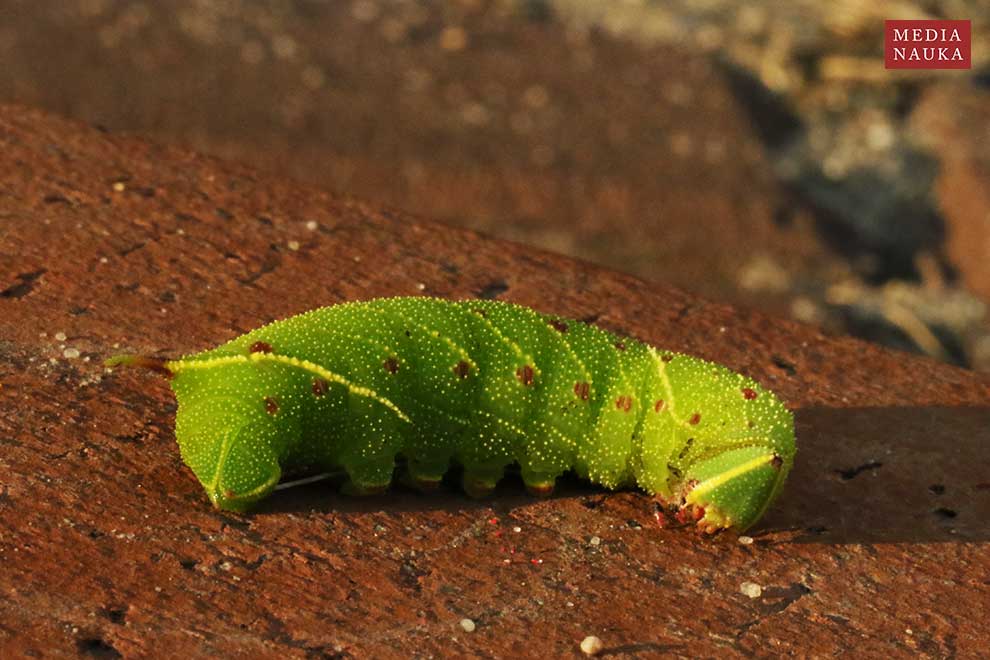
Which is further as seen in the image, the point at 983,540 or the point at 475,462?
the point at 983,540

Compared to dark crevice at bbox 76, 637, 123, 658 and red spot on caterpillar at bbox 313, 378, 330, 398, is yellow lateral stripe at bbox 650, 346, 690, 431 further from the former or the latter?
dark crevice at bbox 76, 637, 123, 658

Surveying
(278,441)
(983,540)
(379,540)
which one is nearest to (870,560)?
(983,540)

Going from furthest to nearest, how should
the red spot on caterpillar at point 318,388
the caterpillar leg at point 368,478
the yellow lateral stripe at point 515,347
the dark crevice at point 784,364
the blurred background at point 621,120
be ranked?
the blurred background at point 621,120 → the dark crevice at point 784,364 → the yellow lateral stripe at point 515,347 → the caterpillar leg at point 368,478 → the red spot on caterpillar at point 318,388

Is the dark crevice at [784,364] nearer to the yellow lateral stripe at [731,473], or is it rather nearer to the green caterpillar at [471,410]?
the green caterpillar at [471,410]

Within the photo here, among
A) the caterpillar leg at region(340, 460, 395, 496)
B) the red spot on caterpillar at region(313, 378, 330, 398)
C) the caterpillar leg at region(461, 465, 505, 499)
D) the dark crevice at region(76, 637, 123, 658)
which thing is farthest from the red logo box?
the dark crevice at region(76, 637, 123, 658)

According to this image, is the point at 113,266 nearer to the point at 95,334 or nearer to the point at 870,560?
the point at 95,334

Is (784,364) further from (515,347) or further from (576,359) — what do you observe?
(515,347)

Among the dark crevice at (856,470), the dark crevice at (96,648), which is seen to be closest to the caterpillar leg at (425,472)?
the dark crevice at (96,648)
